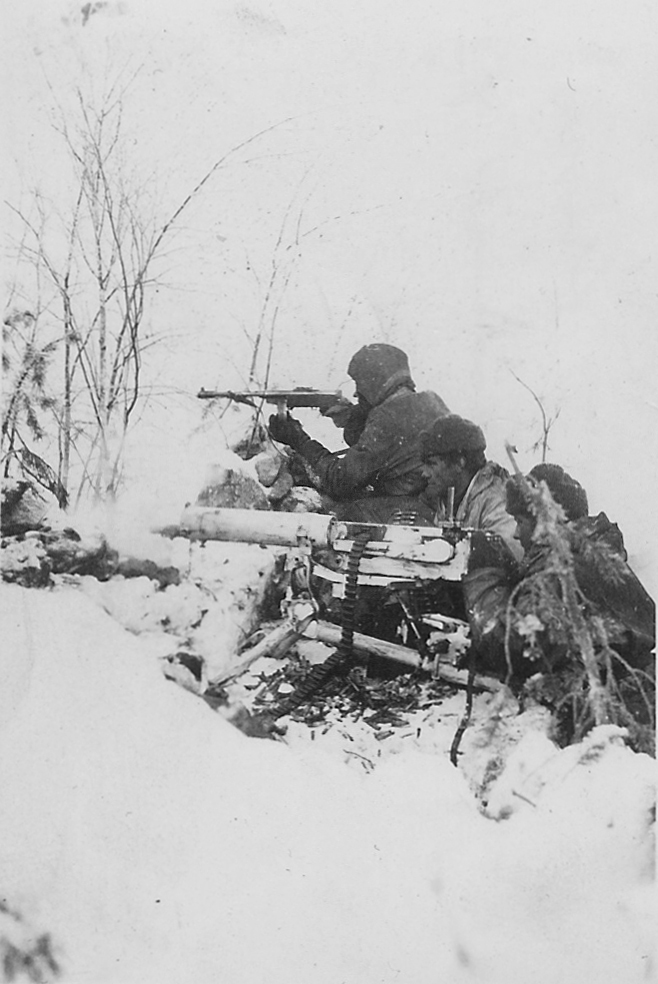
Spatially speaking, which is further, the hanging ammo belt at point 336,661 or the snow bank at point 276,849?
the hanging ammo belt at point 336,661

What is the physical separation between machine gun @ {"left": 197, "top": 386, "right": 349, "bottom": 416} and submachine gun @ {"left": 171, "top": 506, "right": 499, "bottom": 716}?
0.22 meters

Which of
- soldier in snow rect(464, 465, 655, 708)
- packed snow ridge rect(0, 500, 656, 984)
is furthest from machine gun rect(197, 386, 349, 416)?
soldier in snow rect(464, 465, 655, 708)

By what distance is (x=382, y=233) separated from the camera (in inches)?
65.8

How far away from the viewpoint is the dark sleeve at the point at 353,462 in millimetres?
1675

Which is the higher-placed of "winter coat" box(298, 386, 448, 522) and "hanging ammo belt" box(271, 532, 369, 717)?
"winter coat" box(298, 386, 448, 522)

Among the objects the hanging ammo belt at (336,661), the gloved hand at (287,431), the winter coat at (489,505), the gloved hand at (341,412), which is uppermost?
the gloved hand at (341,412)

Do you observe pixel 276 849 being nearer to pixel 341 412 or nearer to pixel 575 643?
pixel 575 643

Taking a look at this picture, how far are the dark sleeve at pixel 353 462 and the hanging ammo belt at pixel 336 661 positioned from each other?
0.49ft

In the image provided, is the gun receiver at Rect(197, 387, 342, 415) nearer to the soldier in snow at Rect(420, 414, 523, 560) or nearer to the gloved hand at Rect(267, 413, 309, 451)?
the gloved hand at Rect(267, 413, 309, 451)

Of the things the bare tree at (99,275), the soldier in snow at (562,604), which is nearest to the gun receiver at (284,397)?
the bare tree at (99,275)

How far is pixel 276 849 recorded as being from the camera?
1562 mm

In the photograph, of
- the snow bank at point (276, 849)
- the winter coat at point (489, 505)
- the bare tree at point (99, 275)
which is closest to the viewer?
the snow bank at point (276, 849)

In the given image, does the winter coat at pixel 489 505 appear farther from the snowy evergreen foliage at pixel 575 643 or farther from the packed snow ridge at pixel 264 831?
the packed snow ridge at pixel 264 831

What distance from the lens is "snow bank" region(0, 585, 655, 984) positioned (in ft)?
4.89
